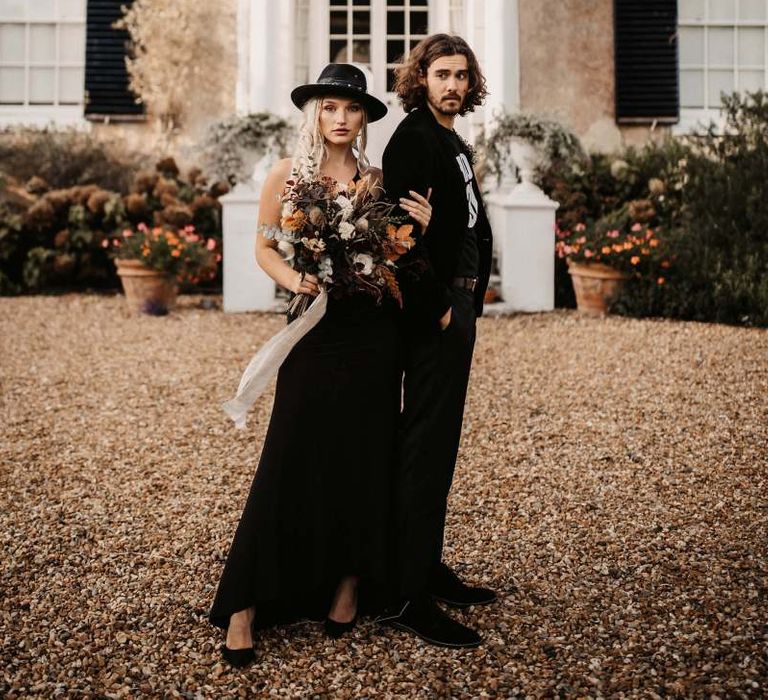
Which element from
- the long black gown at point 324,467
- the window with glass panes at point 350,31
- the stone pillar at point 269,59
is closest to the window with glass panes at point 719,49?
the window with glass panes at point 350,31

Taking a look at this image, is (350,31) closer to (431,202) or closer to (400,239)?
(431,202)

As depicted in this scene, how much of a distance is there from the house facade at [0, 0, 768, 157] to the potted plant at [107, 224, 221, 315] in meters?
2.11

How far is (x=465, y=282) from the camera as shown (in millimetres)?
2557

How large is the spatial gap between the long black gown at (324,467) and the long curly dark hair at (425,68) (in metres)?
0.59

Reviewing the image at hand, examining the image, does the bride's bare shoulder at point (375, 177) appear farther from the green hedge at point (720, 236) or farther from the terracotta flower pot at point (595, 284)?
the terracotta flower pot at point (595, 284)

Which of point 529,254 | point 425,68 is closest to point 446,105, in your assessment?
point 425,68

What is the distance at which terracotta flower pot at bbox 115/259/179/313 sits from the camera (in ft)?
25.5

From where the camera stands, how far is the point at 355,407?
7.97 ft

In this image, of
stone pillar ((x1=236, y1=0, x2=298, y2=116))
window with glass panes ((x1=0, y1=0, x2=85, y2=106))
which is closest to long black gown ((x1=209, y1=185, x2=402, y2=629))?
stone pillar ((x1=236, y1=0, x2=298, y2=116))

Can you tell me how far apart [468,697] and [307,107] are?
63.4 inches

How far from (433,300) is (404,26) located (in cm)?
833

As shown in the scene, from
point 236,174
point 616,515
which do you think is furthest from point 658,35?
point 616,515

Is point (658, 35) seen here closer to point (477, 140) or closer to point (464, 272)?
point (477, 140)

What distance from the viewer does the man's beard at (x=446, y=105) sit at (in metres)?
2.47
